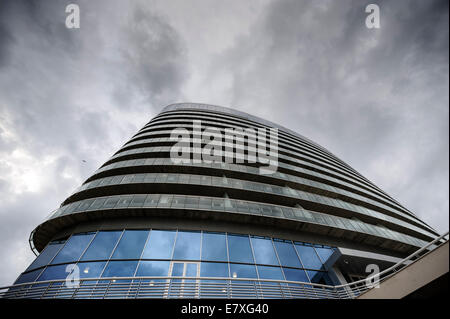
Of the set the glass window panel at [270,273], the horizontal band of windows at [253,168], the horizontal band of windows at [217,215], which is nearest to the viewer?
the glass window panel at [270,273]

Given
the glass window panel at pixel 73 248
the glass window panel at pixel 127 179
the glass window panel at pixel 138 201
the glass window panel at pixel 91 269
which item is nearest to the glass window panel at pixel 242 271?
the glass window panel at pixel 91 269

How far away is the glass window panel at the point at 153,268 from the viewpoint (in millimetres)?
10388

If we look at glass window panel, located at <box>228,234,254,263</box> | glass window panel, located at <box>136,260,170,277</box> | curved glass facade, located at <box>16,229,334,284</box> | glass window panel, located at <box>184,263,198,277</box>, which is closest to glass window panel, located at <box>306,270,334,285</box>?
curved glass facade, located at <box>16,229,334,284</box>

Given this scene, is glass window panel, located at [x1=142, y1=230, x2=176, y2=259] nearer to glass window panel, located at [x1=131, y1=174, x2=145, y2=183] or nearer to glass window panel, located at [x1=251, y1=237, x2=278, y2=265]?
glass window panel, located at [x1=131, y1=174, x2=145, y2=183]

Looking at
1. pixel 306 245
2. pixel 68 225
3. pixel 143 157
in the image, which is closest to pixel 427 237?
pixel 306 245

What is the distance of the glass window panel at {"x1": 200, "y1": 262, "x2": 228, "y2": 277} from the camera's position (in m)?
10.8

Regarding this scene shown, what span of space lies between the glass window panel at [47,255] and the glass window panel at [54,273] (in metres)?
1.01

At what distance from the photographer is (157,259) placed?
11.2m

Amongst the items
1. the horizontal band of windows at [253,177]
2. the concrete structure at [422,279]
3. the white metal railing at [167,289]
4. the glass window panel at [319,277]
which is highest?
the horizontal band of windows at [253,177]

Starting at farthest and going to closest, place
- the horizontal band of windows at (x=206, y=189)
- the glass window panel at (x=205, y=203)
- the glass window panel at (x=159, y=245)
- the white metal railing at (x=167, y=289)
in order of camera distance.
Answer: the horizontal band of windows at (x=206, y=189)
the glass window panel at (x=205, y=203)
the glass window panel at (x=159, y=245)
the white metal railing at (x=167, y=289)

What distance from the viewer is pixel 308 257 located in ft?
43.4

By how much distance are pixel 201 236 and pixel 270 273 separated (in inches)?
196

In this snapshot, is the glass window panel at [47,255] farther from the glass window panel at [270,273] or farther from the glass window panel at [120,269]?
the glass window panel at [270,273]

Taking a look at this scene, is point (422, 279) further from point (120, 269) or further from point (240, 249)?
point (120, 269)
